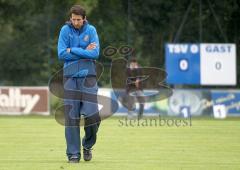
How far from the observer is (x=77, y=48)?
11938 millimetres

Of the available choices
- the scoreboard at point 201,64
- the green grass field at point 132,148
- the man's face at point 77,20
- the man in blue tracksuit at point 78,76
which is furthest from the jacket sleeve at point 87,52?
the scoreboard at point 201,64

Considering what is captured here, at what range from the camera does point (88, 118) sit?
12.2 metres

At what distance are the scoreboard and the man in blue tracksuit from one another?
18108 millimetres

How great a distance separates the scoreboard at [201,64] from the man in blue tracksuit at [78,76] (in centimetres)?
1811

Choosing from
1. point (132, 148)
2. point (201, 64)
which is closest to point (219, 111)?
point (201, 64)

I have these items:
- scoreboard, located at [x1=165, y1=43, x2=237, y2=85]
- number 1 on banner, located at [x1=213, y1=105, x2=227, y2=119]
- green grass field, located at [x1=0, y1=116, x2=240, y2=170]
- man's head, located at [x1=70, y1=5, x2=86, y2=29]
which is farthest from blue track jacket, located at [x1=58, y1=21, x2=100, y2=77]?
scoreboard, located at [x1=165, y1=43, x2=237, y2=85]

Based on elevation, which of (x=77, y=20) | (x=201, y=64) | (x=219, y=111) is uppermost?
(x=77, y=20)

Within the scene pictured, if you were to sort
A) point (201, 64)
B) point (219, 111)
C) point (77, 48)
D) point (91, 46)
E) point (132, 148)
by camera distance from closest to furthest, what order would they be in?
point (77, 48) < point (91, 46) < point (132, 148) < point (219, 111) < point (201, 64)

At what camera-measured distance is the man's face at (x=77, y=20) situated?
38.9 ft

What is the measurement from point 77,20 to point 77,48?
415 mm

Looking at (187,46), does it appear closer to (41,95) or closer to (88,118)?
(41,95)

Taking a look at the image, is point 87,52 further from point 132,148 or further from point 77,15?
point 132,148

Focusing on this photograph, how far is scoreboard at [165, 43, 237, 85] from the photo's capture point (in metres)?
30.2

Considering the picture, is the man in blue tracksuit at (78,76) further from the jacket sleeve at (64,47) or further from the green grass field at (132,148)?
the green grass field at (132,148)
